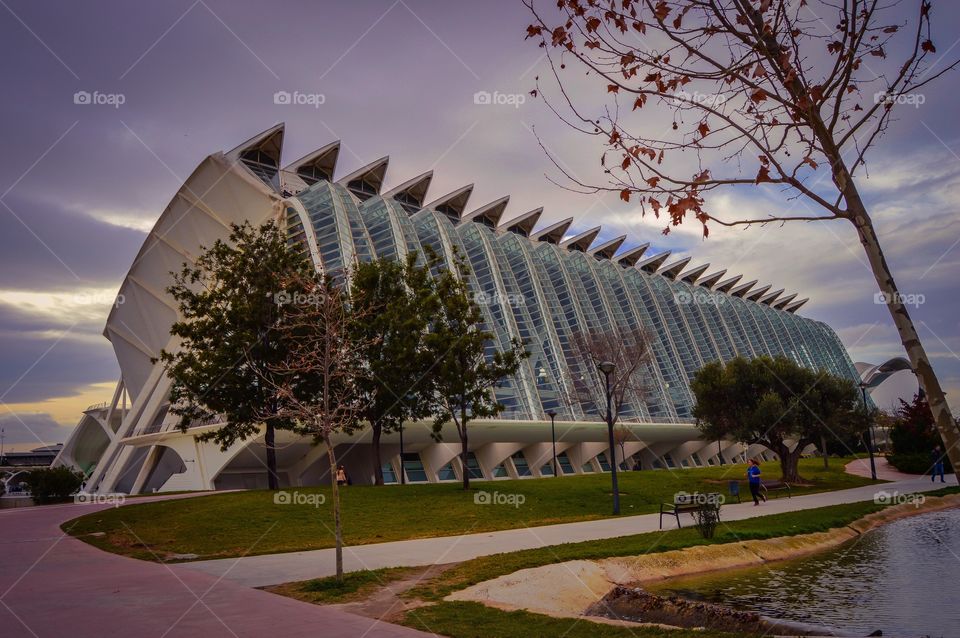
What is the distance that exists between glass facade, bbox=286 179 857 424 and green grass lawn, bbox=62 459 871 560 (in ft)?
47.6

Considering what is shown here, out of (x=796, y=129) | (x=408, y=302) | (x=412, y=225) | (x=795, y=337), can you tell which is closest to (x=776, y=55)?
(x=796, y=129)

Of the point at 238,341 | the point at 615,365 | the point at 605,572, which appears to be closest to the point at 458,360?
the point at 615,365

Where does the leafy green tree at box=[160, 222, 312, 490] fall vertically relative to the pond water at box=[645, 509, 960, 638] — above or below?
above

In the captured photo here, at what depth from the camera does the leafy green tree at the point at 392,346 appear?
30531 mm

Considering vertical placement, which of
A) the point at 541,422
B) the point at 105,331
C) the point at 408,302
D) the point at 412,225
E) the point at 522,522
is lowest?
the point at 522,522

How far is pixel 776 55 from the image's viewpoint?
5.61 m

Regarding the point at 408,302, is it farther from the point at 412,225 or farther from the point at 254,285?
the point at 412,225

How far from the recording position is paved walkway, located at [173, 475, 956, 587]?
13.2 meters

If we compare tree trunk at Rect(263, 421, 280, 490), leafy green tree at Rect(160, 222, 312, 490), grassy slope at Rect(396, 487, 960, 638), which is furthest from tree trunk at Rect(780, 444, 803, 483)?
leafy green tree at Rect(160, 222, 312, 490)

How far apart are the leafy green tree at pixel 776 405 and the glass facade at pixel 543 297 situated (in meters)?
8.42

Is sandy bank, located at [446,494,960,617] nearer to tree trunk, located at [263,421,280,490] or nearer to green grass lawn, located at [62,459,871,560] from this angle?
green grass lawn, located at [62,459,871,560]

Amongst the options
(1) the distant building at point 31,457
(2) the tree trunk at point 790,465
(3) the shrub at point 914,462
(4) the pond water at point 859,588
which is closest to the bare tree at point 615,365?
(2) the tree trunk at point 790,465

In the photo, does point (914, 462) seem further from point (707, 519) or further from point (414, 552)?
point (414, 552)

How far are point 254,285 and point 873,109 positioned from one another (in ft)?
93.9
